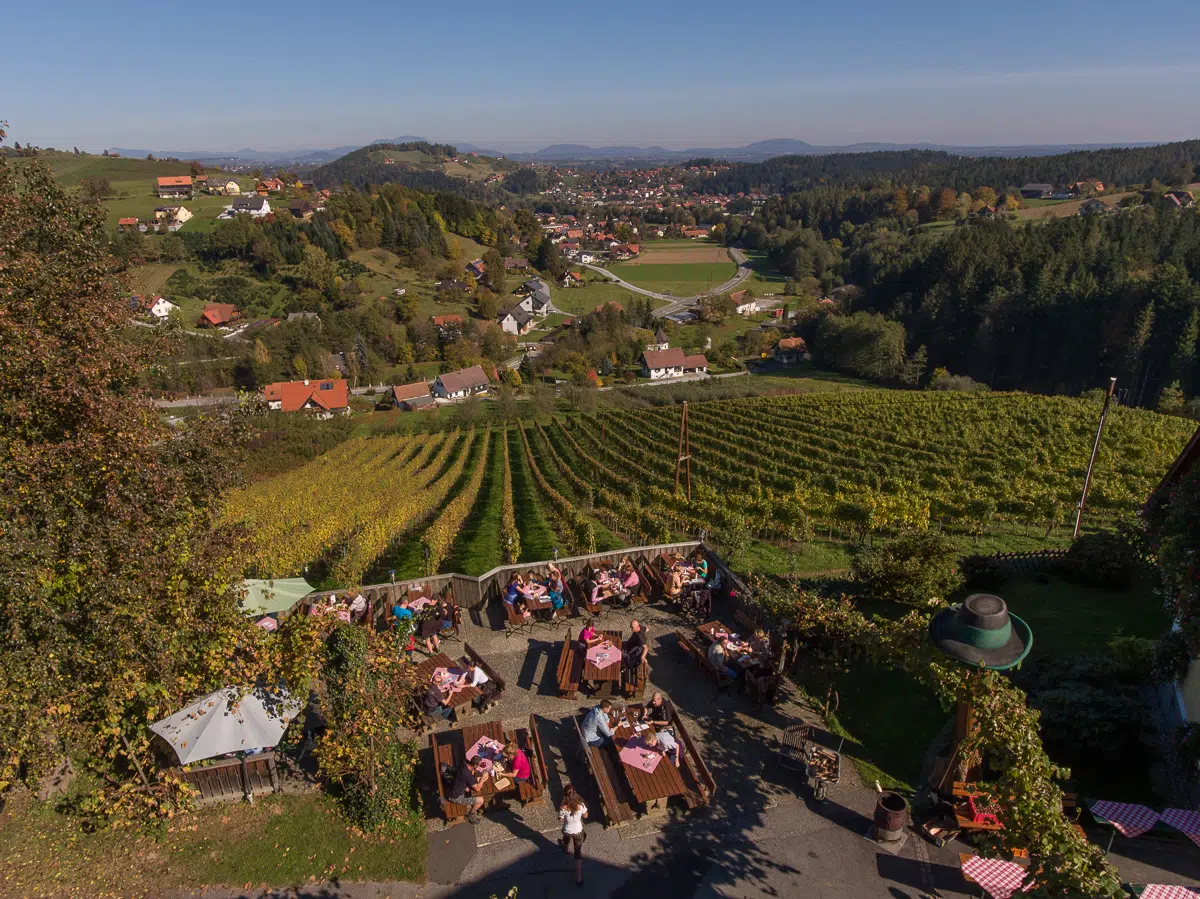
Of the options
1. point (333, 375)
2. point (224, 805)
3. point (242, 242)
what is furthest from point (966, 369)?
point (242, 242)

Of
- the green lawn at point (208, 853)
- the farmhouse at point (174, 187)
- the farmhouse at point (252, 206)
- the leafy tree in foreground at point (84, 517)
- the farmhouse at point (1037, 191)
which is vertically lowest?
the green lawn at point (208, 853)

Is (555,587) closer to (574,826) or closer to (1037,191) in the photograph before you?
(574,826)

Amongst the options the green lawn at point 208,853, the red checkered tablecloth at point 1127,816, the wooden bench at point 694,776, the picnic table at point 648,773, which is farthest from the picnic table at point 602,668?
the red checkered tablecloth at point 1127,816

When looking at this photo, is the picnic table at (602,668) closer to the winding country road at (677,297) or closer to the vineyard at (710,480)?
the vineyard at (710,480)

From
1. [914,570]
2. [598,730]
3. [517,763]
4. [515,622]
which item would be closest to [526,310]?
[515,622]

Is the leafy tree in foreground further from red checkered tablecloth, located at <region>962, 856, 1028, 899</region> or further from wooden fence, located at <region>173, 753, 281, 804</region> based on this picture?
red checkered tablecloth, located at <region>962, 856, 1028, 899</region>
